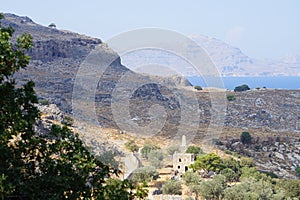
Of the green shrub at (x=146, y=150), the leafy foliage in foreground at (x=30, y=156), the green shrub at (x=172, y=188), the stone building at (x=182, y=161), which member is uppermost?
the leafy foliage in foreground at (x=30, y=156)

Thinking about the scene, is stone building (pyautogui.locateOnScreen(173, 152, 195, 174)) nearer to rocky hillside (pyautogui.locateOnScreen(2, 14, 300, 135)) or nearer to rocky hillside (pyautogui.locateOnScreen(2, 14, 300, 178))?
rocky hillside (pyautogui.locateOnScreen(2, 14, 300, 178))

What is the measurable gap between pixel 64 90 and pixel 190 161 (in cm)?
2660

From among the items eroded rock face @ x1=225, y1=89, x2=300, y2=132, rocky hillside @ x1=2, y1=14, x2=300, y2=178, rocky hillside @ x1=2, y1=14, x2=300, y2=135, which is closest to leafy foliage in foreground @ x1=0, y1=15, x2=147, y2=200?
rocky hillside @ x1=2, y1=14, x2=300, y2=178

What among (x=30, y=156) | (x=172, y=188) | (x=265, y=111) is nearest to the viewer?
(x=30, y=156)

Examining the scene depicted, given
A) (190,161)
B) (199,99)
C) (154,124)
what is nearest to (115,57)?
(199,99)

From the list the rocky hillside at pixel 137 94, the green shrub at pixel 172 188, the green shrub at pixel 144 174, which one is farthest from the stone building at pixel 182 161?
the rocky hillside at pixel 137 94

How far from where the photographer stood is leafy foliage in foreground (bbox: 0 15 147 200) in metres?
6.89

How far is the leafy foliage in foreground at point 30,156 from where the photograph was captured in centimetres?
689

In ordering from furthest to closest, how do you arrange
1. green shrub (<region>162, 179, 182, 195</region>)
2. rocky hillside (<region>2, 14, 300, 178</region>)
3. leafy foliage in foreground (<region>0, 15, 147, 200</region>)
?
1. rocky hillside (<region>2, 14, 300, 178</region>)
2. green shrub (<region>162, 179, 182, 195</region>)
3. leafy foliage in foreground (<region>0, 15, 147, 200</region>)

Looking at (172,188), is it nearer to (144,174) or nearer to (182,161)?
(144,174)

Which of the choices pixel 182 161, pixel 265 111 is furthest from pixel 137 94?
pixel 182 161

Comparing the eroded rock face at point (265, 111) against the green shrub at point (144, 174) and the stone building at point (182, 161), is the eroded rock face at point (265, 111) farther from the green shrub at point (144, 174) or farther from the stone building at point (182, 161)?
the green shrub at point (144, 174)

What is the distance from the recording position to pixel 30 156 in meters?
7.57

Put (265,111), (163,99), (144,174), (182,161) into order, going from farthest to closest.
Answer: (163,99) → (265,111) → (182,161) → (144,174)
